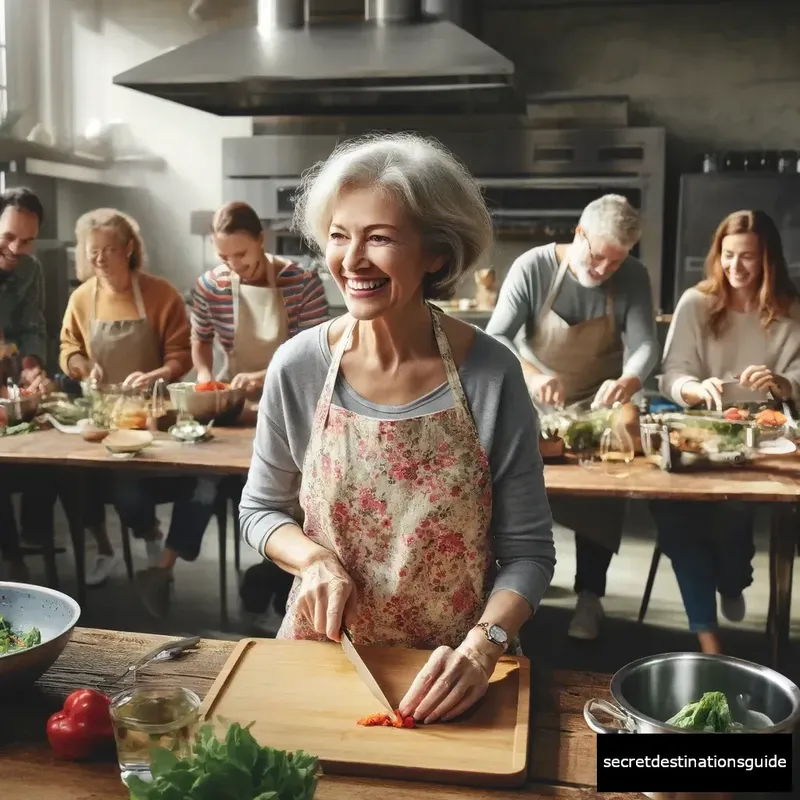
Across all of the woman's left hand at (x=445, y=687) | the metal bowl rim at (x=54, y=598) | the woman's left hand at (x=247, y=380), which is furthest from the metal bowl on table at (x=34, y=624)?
the woman's left hand at (x=247, y=380)

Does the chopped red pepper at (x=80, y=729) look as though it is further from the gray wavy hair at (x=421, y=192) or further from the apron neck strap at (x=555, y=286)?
the apron neck strap at (x=555, y=286)

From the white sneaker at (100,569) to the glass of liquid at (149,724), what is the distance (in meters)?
1.86

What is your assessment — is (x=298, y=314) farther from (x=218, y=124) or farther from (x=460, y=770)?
(x=460, y=770)

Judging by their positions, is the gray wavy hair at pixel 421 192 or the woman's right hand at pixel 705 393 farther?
the woman's right hand at pixel 705 393

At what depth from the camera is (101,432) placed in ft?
8.18

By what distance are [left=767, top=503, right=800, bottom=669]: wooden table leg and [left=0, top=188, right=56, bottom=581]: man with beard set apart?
188cm

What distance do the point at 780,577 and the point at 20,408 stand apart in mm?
2003

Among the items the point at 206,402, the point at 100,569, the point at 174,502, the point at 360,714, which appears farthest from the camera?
the point at 100,569

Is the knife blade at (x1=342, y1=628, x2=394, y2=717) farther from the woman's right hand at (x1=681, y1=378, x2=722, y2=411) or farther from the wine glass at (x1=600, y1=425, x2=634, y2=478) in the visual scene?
the woman's right hand at (x1=681, y1=378, x2=722, y2=411)

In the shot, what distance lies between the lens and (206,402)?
8.23ft

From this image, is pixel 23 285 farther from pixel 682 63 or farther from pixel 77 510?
pixel 682 63

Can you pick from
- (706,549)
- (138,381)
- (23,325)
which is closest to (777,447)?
(706,549)

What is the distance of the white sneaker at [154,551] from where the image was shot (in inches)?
107

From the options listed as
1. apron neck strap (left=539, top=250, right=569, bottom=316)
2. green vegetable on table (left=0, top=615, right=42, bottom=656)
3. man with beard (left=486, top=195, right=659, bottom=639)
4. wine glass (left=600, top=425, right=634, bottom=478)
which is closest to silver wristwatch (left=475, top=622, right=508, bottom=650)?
green vegetable on table (left=0, top=615, right=42, bottom=656)
